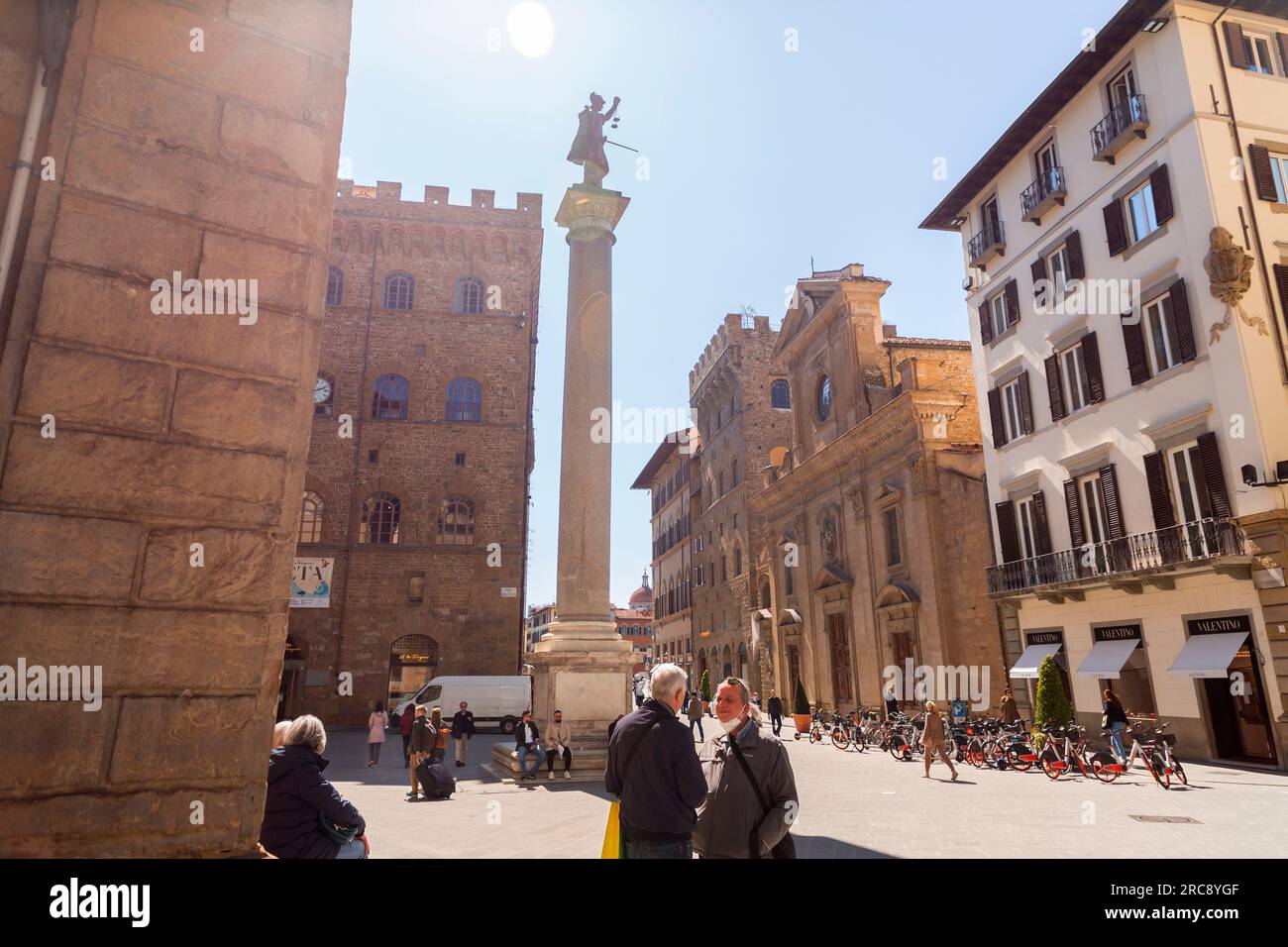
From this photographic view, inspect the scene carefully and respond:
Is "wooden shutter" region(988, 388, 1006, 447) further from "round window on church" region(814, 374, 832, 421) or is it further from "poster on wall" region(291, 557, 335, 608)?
"poster on wall" region(291, 557, 335, 608)

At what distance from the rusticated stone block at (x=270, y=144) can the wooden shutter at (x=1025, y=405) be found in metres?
21.9

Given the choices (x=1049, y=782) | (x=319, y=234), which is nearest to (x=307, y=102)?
(x=319, y=234)

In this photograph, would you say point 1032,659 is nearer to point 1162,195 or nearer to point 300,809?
point 1162,195

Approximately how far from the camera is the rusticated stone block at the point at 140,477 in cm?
250

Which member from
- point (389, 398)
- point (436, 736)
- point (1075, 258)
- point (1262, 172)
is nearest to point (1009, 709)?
point (1075, 258)

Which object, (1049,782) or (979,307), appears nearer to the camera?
(1049,782)

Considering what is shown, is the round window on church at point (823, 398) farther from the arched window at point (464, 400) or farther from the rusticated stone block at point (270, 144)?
the rusticated stone block at point (270, 144)

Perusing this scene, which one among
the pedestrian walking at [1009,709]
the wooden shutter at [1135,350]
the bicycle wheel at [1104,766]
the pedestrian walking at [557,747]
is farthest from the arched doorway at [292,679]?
the wooden shutter at [1135,350]

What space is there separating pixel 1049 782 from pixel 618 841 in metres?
13.2

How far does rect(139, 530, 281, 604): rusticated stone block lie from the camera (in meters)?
2.68

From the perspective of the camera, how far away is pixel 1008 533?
72.3ft

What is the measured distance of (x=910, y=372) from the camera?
25.7 metres

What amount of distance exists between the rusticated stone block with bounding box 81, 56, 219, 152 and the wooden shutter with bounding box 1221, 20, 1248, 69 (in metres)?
21.9

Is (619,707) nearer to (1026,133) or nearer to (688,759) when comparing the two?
(688,759)
